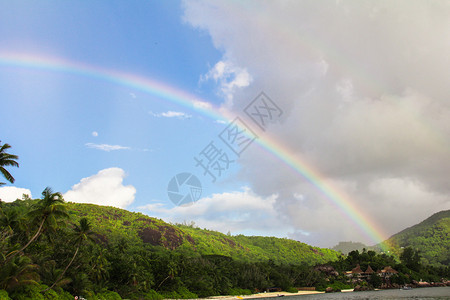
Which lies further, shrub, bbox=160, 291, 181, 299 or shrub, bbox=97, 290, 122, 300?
shrub, bbox=160, 291, 181, 299

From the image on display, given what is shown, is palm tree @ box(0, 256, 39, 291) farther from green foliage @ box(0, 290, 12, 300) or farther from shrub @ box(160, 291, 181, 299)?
shrub @ box(160, 291, 181, 299)

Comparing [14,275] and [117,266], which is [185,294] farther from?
[14,275]

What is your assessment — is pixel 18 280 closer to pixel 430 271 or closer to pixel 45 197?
pixel 45 197

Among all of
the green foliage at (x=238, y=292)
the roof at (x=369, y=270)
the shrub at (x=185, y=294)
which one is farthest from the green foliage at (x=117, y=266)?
the roof at (x=369, y=270)

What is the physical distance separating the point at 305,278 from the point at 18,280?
126 m

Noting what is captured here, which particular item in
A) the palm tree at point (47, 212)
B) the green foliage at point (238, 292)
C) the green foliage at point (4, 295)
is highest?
the palm tree at point (47, 212)

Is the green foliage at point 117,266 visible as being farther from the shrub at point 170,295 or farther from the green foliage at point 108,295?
the green foliage at point 108,295

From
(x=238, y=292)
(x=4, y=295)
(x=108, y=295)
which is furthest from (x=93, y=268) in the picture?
(x=238, y=292)

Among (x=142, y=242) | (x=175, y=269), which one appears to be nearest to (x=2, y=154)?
(x=175, y=269)

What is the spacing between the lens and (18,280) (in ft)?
159

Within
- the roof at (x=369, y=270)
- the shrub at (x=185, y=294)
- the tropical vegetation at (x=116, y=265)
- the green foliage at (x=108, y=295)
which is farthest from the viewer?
the roof at (x=369, y=270)

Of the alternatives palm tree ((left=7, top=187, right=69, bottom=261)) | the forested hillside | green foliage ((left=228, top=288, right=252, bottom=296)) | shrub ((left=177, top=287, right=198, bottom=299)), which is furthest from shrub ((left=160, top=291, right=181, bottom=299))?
palm tree ((left=7, top=187, right=69, bottom=261))

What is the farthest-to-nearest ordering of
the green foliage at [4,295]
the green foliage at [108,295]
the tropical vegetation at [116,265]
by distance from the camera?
the green foliage at [108,295] < the tropical vegetation at [116,265] < the green foliage at [4,295]

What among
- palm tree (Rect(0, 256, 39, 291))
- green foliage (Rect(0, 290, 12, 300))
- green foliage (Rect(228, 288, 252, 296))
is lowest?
green foliage (Rect(0, 290, 12, 300))
